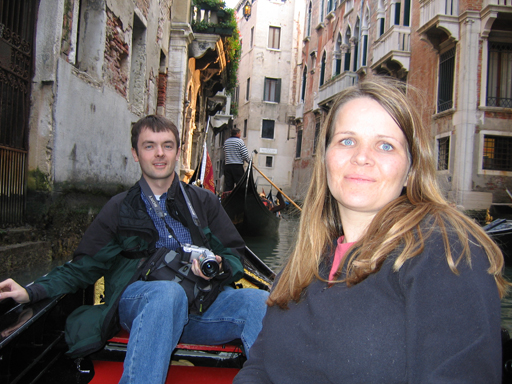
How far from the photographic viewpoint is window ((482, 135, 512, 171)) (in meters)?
A: 9.85

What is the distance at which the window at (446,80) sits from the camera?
34.1 feet

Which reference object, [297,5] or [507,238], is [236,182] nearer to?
[507,238]

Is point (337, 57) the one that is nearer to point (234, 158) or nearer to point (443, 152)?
point (443, 152)

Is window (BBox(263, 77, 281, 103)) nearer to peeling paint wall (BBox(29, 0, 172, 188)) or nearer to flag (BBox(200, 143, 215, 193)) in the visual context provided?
peeling paint wall (BBox(29, 0, 172, 188))

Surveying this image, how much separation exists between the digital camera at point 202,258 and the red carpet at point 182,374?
0.44 metres

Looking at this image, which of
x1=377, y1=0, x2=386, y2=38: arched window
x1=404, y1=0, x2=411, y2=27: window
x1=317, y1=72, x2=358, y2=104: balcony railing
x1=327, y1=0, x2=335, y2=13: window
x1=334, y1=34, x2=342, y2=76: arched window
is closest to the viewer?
x1=404, y1=0, x2=411, y2=27: window

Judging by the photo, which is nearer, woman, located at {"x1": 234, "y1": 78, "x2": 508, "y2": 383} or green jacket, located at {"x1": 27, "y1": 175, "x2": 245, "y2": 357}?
woman, located at {"x1": 234, "y1": 78, "x2": 508, "y2": 383}

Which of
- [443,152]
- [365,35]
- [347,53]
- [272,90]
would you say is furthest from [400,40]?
[272,90]

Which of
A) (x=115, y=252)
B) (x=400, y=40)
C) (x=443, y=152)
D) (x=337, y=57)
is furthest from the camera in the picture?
(x=337, y=57)

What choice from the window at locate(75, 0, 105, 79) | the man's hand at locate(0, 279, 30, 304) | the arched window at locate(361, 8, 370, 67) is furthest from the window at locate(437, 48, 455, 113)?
the man's hand at locate(0, 279, 30, 304)

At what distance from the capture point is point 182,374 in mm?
1767

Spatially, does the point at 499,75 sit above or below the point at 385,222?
above

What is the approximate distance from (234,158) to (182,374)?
275 inches

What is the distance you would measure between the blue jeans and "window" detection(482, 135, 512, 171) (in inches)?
380
